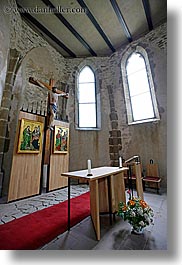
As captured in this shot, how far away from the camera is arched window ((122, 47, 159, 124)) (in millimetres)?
4457

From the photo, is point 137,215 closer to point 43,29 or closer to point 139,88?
point 139,88

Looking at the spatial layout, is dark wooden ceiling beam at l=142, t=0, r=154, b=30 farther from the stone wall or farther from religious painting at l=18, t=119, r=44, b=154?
religious painting at l=18, t=119, r=44, b=154

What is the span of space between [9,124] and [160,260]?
385 centimetres

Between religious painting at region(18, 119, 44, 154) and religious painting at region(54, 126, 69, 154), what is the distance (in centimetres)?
49

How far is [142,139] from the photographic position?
14.5 feet

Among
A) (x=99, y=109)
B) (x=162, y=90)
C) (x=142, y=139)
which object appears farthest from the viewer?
(x=99, y=109)

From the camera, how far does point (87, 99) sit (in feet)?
18.2

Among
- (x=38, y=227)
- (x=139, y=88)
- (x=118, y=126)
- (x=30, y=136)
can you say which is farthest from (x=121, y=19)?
(x=38, y=227)

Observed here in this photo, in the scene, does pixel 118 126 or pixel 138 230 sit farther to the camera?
pixel 118 126

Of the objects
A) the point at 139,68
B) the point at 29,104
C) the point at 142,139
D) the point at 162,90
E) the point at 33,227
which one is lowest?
the point at 33,227

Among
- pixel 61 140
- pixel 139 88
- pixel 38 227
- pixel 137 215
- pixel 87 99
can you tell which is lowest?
pixel 38 227

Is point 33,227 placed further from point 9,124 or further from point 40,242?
point 9,124

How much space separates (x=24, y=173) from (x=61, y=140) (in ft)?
4.43

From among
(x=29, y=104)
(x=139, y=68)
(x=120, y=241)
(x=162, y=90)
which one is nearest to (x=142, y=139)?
(x=162, y=90)
